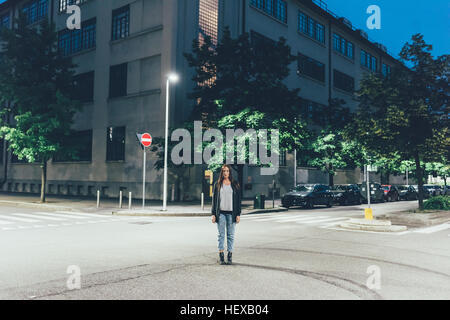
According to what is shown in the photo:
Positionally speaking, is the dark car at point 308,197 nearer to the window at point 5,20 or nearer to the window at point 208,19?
the window at point 208,19

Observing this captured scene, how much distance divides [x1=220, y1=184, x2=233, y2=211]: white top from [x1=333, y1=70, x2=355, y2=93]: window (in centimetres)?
4070

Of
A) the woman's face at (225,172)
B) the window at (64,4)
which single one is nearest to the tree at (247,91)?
the woman's face at (225,172)

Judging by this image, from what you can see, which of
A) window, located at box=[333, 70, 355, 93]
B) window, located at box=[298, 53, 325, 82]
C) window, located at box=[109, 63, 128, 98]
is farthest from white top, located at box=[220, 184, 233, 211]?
window, located at box=[333, 70, 355, 93]

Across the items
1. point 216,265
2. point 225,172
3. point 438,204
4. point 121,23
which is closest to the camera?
point 216,265

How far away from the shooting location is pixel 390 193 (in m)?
34.7

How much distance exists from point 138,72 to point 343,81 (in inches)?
1036

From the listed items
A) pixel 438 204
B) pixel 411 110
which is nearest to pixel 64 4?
pixel 411 110

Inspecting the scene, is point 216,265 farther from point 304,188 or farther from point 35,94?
point 35,94

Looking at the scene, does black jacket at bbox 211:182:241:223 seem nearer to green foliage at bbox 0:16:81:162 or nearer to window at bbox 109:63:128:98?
green foliage at bbox 0:16:81:162

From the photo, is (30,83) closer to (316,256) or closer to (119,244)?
(119,244)

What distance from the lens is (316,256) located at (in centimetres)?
836

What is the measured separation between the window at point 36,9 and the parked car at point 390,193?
112 feet

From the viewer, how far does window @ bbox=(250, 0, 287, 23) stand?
3419 centimetres

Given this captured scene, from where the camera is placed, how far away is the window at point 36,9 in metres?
38.0
